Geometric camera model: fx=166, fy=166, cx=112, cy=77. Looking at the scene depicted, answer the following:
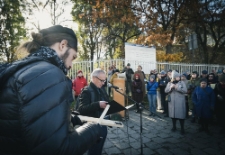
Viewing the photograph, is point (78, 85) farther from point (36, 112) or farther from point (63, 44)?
point (36, 112)

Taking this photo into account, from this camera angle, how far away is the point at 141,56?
13.1 metres

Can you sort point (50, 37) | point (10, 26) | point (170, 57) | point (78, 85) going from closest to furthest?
point (50, 37) → point (78, 85) → point (170, 57) → point (10, 26)

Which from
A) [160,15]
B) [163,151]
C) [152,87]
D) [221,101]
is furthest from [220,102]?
[160,15]

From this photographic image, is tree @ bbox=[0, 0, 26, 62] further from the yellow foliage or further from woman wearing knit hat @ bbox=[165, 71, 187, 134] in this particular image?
woman wearing knit hat @ bbox=[165, 71, 187, 134]

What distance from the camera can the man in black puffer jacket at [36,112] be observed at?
0.88m

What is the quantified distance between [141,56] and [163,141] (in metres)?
9.06

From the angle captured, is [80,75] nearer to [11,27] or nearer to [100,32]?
[11,27]

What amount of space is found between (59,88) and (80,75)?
7.89 m

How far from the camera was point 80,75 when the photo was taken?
344 inches

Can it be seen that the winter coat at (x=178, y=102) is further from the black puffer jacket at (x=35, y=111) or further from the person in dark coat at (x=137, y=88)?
the black puffer jacket at (x=35, y=111)

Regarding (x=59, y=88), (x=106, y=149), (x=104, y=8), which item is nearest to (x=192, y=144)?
(x=106, y=149)

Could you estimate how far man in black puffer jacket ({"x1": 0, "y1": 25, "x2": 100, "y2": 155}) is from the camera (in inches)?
34.5

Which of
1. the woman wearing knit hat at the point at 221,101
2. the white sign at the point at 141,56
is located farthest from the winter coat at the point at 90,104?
the white sign at the point at 141,56

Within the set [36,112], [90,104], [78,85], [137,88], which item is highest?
[36,112]
